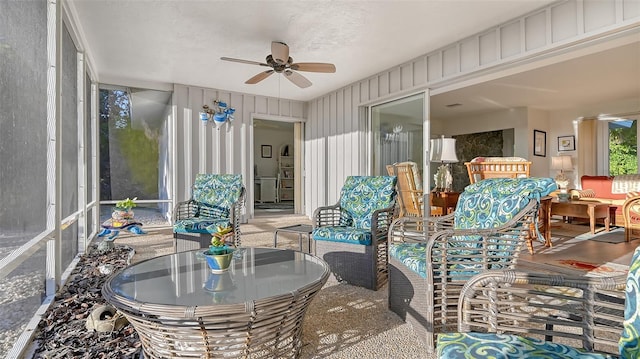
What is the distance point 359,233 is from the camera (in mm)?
2752

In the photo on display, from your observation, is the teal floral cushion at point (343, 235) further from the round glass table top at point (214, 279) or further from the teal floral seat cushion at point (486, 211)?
the round glass table top at point (214, 279)

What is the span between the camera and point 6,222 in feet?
5.54

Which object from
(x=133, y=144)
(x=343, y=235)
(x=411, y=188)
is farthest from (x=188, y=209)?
(x=411, y=188)

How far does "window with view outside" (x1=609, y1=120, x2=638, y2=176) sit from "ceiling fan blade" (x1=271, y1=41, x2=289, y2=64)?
25.4 ft

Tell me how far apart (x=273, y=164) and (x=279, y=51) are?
25.1 ft

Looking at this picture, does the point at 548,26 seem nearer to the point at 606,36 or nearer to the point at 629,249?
the point at 606,36

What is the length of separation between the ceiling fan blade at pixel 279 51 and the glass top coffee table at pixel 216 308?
2539mm

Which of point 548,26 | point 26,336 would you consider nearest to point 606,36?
point 548,26

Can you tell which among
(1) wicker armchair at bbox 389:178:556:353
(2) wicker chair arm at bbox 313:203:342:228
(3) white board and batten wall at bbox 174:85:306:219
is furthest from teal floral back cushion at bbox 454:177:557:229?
(3) white board and batten wall at bbox 174:85:306:219

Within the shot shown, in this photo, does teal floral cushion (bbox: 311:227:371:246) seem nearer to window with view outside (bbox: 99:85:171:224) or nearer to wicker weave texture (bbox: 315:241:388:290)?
wicker weave texture (bbox: 315:241:388:290)

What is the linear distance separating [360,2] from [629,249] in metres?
4.37

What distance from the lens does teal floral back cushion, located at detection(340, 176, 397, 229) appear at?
3125mm

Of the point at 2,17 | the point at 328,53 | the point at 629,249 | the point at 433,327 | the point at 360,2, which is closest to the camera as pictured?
the point at 2,17

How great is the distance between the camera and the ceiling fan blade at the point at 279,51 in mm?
3572
